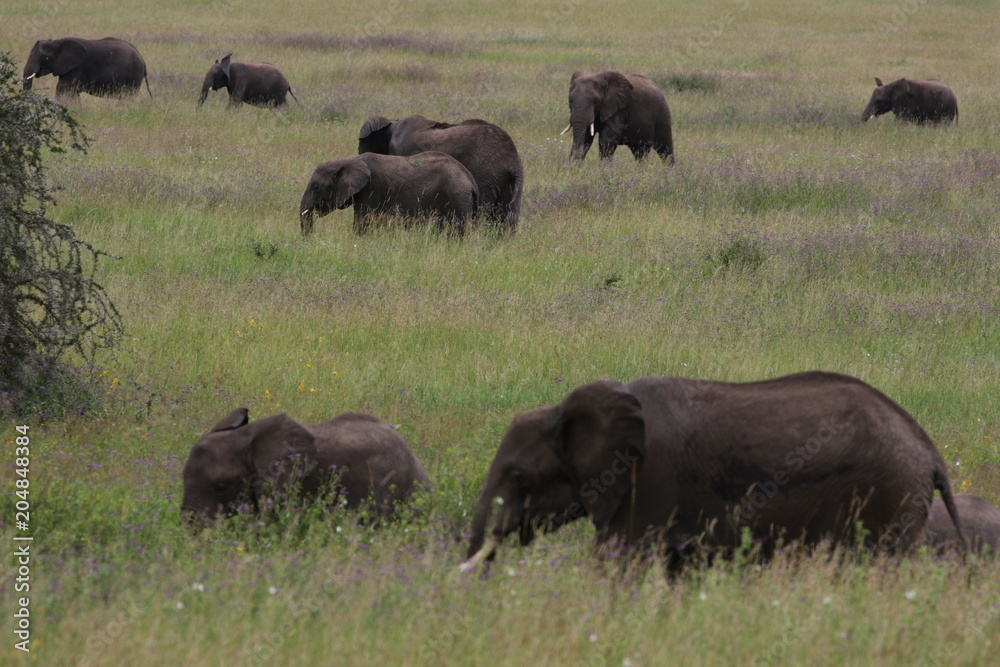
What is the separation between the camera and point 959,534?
649cm

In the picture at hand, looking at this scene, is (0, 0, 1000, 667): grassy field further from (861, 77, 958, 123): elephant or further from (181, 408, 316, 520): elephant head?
(861, 77, 958, 123): elephant

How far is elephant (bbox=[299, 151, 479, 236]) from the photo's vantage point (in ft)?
50.2

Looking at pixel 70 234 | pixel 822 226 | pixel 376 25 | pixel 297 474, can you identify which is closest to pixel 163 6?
pixel 376 25

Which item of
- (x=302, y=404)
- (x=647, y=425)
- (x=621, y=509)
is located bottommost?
(x=302, y=404)

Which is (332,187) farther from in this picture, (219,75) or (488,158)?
(219,75)

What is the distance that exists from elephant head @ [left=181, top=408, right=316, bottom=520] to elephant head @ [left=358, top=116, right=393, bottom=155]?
11.0 m

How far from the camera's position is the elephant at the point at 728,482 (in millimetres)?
6199

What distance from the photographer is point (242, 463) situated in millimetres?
7367

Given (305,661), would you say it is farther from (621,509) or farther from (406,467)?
(406,467)

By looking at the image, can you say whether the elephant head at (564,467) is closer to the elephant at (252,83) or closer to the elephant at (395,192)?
the elephant at (395,192)

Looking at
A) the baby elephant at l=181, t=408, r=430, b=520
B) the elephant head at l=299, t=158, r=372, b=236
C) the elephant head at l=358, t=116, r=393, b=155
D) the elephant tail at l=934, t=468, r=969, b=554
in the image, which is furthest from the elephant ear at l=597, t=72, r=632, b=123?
the elephant tail at l=934, t=468, r=969, b=554

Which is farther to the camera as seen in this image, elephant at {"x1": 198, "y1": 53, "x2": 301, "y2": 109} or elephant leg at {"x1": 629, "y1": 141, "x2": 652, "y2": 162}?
elephant at {"x1": 198, "y1": 53, "x2": 301, "y2": 109}

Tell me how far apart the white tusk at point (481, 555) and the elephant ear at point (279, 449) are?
164 centimetres

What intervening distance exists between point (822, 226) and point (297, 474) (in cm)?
1111
